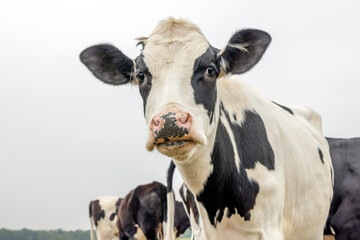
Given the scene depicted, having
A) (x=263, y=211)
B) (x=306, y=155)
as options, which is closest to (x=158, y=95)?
(x=263, y=211)

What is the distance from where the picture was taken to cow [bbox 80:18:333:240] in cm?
409

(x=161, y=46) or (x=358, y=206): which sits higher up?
(x=161, y=46)

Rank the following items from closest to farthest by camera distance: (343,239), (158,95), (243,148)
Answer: (158,95) < (243,148) < (343,239)

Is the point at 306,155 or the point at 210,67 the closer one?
the point at 210,67

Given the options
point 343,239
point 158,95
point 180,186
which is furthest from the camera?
point 343,239

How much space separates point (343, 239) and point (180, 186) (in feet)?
12.6

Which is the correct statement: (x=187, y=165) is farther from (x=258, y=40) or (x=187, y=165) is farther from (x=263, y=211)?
(x=258, y=40)

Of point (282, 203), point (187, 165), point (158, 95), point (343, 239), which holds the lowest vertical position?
point (343, 239)

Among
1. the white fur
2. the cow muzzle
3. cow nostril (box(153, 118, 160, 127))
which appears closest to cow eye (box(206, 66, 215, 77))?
the cow muzzle

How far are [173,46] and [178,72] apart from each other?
368mm

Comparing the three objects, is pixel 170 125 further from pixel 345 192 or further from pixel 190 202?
pixel 345 192

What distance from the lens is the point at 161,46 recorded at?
4.61 metres

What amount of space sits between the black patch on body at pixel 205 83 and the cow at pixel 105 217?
23.1m

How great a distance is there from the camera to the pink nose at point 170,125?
12.4ft
